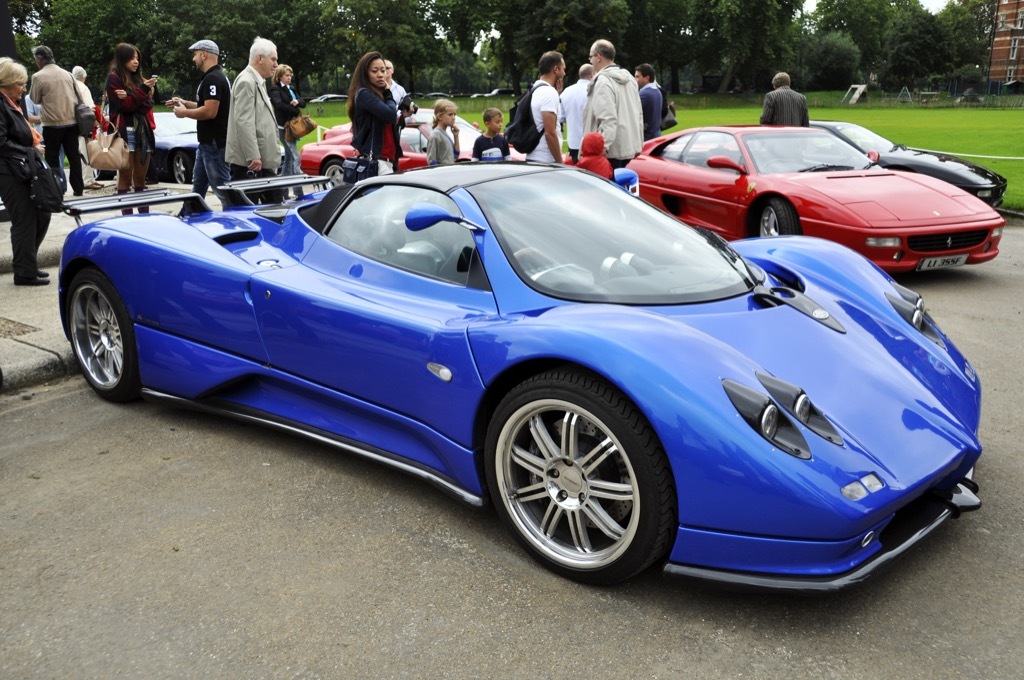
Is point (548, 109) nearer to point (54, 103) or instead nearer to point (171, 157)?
point (54, 103)

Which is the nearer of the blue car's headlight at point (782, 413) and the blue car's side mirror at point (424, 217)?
the blue car's headlight at point (782, 413)

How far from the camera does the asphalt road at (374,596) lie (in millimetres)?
2539

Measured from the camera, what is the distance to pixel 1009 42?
297ft

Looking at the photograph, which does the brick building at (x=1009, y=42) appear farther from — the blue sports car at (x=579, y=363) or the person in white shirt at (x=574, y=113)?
the blue sports car at (x=579, y=363)

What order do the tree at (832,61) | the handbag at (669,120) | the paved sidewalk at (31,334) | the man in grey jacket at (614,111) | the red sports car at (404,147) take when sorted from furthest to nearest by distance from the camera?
1. the tree at (832,61)
2. the red sports car at (404,147)
3. the handbag at (669,120)
4. the man in grey jacket at (614,111)
5. the paved sidewalk at (31,334)

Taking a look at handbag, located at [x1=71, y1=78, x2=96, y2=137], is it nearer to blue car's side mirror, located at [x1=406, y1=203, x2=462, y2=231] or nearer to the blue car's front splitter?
blue car's side mirror, located at [x1=406, y1=203, x2=462, y2=231]

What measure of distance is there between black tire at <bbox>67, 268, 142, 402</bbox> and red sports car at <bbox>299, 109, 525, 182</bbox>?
745 cm

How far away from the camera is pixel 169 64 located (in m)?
73.6

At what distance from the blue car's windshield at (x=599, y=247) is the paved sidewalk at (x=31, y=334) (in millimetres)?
2979

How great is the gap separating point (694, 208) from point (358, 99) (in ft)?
11.1

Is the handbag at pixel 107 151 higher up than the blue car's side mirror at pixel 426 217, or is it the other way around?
the blue car's side mirror at pixel 426 217

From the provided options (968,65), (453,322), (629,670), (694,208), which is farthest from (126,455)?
(968,65)

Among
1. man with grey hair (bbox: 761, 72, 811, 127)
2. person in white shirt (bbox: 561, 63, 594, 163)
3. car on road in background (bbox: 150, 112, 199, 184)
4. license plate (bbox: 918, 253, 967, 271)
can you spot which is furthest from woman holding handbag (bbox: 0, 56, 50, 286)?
man with grey hair (bbox: 761, 72, 811, 127)

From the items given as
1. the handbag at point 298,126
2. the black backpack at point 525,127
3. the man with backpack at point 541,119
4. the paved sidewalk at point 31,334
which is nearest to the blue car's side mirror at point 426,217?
the paved sidewalk at point 31,334
